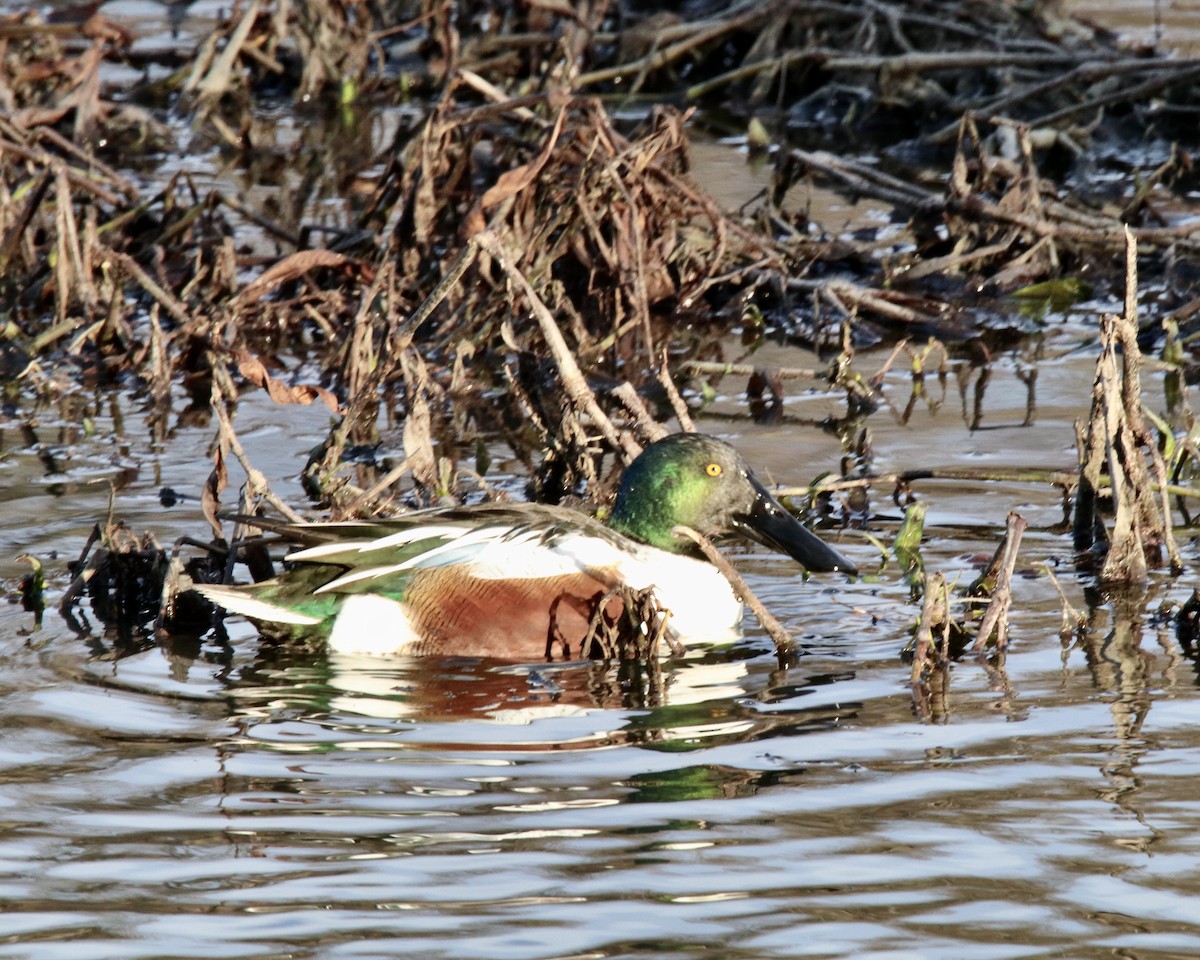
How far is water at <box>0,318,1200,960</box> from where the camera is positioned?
3252 mm

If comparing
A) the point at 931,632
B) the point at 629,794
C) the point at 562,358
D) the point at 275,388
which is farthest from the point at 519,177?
the point at 629,794

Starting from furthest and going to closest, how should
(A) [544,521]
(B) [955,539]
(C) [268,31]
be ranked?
(C) [268,31], (B) [955,539], (A) [544,521]

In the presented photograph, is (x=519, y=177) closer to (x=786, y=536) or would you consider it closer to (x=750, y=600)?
(x=786, y=536)

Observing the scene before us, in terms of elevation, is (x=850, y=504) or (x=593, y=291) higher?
(x=593, y=291)

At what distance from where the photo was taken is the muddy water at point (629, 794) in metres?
3.25

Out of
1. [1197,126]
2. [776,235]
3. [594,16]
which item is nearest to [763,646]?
[776,235]

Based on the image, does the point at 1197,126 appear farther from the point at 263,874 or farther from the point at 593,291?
the point at 263,874

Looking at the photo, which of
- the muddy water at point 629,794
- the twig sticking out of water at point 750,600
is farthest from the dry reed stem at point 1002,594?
the twig sticking out of water at point 750,600

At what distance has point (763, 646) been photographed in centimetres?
507

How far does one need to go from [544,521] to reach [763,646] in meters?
0.66

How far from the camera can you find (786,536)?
5422 millimetres

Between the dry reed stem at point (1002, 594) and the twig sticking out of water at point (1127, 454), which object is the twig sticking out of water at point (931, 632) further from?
the twig sticking out of water at point (1127, 454)

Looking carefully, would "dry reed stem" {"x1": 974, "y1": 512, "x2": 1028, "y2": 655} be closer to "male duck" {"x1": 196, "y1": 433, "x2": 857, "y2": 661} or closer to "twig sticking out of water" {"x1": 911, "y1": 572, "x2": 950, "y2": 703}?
"twig sticking out of water" {"x1": 911, "y1": 572, "x2": 950, "y2": 703}

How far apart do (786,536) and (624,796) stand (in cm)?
172
